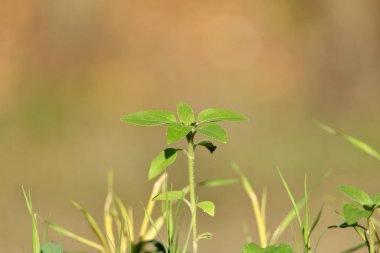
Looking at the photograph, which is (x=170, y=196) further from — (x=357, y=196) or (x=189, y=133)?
(x=357, y=196)

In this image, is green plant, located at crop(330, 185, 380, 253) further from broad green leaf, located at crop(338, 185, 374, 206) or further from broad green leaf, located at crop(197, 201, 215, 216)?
broad green leaf, located at crop(197, 201, 215, 216)

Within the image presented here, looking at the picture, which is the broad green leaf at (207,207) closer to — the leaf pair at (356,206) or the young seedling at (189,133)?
the young seedling at (189,133)

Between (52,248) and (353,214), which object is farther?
(52,248)

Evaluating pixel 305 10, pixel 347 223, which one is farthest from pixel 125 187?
pixel 347 223

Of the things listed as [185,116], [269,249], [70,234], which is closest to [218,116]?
[185,116]

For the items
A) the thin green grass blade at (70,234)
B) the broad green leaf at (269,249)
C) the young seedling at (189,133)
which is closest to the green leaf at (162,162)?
the young seedling at (189,133)

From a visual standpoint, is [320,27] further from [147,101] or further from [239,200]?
[239,200]
